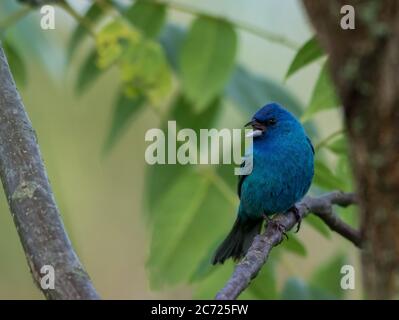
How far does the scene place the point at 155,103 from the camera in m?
4.52

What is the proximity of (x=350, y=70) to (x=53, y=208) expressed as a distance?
A: 43.1 inches

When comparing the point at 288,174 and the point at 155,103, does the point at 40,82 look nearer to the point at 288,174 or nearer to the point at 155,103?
the point at 155,103

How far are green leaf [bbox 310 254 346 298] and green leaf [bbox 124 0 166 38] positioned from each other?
1.82 metres

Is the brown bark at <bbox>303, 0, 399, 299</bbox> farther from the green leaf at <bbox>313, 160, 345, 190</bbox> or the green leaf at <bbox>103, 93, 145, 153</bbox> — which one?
the green leaf at <bbox>103, 93, 145, 153</bbox>

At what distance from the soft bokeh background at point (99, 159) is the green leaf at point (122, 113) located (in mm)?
607

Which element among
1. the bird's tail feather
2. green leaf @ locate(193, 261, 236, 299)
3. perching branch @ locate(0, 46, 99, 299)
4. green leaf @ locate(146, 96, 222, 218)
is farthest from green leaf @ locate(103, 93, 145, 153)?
perching branch @ locate(0, 46, 99, 299)

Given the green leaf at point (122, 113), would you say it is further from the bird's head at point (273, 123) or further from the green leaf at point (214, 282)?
the green leaf at point (214, 282)

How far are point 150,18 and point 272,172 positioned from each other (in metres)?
1.18

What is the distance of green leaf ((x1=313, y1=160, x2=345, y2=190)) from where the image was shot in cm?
380

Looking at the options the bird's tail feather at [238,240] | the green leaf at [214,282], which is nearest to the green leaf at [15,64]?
the bird's tail feather at [238,240]

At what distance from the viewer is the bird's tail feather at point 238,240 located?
388cm

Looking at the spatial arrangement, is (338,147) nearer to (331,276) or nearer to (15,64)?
(331,276)
